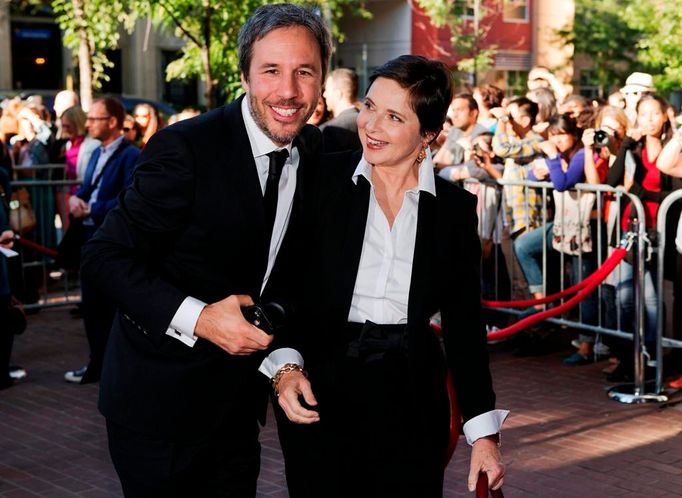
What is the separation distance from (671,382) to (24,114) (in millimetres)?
8752

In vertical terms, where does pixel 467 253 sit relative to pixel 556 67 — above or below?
below

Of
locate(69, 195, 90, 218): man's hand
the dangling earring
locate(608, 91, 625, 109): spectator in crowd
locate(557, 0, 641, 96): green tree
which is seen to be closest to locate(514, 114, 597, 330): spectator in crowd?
locate(608, 91, 625, 109): spectator in crowd

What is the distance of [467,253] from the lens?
3.42m

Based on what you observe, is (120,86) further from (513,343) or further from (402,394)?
(402,394)

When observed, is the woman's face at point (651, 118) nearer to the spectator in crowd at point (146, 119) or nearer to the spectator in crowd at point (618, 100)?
the spectator in crowd at point (618, 100)

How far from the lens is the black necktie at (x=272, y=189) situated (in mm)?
3164

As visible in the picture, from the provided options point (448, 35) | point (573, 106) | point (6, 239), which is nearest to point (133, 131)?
point (6, 239)

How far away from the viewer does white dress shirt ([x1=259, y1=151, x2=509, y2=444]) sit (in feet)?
10.9

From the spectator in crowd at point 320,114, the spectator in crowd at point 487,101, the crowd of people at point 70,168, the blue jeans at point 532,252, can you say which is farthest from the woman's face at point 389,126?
the spectator in crowd at point 487,101

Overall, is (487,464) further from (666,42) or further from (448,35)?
(448,35)

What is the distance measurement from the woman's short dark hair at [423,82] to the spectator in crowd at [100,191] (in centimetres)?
489

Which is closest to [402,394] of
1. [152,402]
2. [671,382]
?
[152,402]

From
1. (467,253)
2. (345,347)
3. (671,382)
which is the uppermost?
(467,253)

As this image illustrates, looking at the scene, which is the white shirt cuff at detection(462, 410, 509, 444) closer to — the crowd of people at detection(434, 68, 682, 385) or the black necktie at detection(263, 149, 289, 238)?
the black necktie at detection(263, 149, 289, 238)
